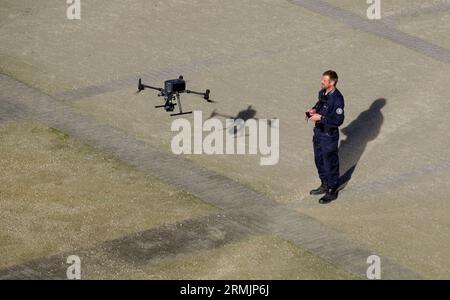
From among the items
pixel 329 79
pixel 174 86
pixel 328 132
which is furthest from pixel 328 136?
pixel 174 86

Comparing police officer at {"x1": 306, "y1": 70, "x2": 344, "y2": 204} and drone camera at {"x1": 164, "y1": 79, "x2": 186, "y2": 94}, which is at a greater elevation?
drone camera at {"x1": 164, "y1": 79, "x2": 186, "y2": 94}

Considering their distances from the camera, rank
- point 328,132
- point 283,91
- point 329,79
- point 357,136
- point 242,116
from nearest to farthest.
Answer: point 329,79, point 328,132, point 357,136, point 242,116, point 283,91

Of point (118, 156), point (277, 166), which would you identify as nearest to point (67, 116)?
point (118, 156)

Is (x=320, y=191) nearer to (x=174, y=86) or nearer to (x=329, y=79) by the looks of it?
(x=329, y=79)

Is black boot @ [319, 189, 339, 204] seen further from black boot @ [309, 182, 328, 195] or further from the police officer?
black boot @ [309, 182, 328, 195]

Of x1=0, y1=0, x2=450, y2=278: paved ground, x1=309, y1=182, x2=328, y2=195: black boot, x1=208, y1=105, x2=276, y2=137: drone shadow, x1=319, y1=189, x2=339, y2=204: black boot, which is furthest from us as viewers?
x1=208, y1=105, x2=276, y2=137: drone shadow

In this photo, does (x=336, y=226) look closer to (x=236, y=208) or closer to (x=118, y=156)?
(x=236, y=208)

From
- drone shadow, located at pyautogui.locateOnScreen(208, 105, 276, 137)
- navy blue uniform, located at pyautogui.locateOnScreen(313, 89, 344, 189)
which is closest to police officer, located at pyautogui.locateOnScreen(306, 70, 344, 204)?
navy blue uniform, located at pyautogui.locateOnScreen(313, 89, 344, 189)
